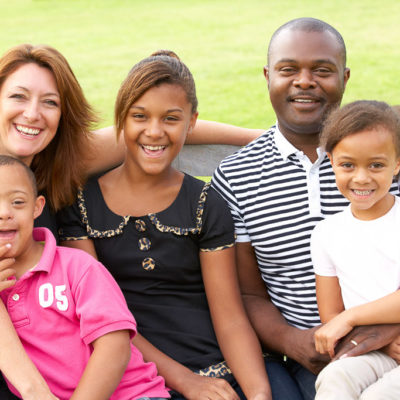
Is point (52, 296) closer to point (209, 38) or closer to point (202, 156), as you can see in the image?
point (202, 156)

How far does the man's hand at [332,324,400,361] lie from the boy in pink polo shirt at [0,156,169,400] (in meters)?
0.68

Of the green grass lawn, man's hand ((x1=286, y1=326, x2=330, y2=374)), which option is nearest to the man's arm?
man's hand ((x1=286, y1=326, x2=330, y2=374))

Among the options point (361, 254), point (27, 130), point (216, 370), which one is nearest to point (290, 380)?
point (216, 370)

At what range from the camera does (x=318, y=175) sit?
2994 millimetres

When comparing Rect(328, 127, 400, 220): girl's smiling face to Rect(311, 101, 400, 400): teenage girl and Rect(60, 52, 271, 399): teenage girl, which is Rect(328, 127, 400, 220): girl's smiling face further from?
Rect(60, 52, 271, 399): teenage girl

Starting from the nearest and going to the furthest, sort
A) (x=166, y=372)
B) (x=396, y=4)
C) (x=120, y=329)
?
1. (x=120, y=329)
2. (x=166, y=372)
3. (x=396, y=4)

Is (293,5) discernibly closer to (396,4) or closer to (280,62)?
(396,4)

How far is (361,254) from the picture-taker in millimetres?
2605

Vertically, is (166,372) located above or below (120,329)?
below

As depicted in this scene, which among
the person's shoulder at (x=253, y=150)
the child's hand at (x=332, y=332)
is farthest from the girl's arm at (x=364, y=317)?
the person's shoulder at (x=253, y=150)

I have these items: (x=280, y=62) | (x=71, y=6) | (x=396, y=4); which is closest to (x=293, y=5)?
(x=396, y=4)

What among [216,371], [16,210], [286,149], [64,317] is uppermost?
[286,149]

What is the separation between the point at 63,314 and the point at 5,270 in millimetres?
254

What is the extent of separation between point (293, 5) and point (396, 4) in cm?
276
